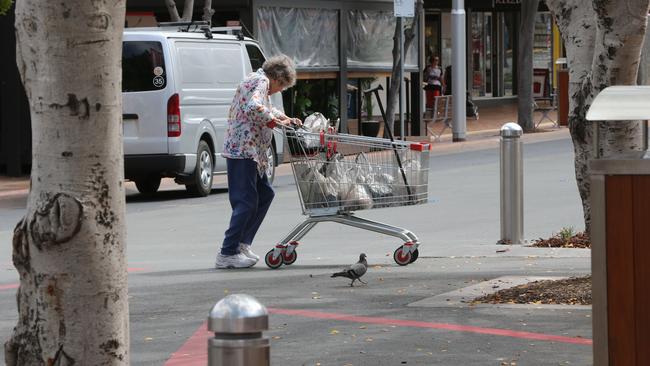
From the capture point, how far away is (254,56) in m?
21.7

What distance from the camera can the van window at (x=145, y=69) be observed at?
19484 millimetres

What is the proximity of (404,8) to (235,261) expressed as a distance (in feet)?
51.1

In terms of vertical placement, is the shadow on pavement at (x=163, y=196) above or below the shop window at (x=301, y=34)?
below

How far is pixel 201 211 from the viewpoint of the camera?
18234 millimetres

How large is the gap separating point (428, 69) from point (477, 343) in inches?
1266

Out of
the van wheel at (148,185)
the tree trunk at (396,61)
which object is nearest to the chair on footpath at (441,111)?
the tree trunk at (396,61)

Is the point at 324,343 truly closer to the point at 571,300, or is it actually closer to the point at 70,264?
the point at 571,300

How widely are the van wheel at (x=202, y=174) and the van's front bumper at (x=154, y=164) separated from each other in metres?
0.49

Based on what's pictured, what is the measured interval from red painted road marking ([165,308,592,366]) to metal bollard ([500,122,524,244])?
439cm

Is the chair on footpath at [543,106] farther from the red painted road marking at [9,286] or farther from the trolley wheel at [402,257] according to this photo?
the red painted road marking at [9,286]

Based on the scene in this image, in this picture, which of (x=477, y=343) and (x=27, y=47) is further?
(x=477, y=343)

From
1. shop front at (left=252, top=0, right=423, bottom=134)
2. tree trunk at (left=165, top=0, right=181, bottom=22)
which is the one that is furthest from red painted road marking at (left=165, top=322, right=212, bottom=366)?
shop front at (left=252, top=0, right=423, bottom=134)

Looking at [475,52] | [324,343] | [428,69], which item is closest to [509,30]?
[475,52]

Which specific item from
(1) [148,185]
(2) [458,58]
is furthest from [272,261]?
(2) [458,58]
